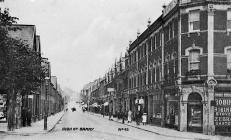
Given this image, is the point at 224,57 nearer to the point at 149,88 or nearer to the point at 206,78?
the point at 206,78

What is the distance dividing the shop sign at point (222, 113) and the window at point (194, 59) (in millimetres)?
3334

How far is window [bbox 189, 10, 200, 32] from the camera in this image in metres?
35.4

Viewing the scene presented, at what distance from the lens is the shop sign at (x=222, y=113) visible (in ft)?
111

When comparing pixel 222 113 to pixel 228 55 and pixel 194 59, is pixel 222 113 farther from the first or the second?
pixel 194 59

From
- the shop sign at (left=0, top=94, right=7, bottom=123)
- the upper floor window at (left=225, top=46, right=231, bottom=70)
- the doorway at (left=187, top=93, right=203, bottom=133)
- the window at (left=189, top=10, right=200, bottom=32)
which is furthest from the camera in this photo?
the shop sign at (left=0, top=94, right=7, bottom=123)

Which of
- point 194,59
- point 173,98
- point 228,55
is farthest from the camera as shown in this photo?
point 173,98

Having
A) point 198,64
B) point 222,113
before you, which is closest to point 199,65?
point 198,64

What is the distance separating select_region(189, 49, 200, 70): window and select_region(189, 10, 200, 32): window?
1.83 metres

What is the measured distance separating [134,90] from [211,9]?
88.2ft

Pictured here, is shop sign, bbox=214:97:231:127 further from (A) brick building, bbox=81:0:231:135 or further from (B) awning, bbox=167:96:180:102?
(B) awning, bbox=167:96:180:102

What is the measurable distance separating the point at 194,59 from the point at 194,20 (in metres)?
3.24

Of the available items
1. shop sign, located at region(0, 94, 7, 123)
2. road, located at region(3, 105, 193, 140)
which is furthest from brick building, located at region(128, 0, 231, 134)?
shop sign, located at region(0, 94, 7, 123)

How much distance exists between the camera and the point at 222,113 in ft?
112

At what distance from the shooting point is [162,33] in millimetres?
43094
